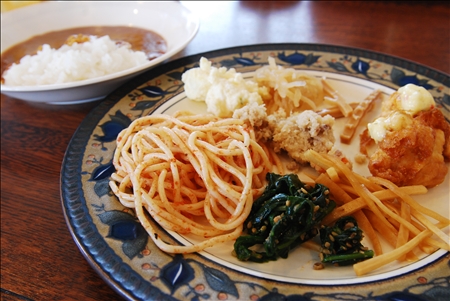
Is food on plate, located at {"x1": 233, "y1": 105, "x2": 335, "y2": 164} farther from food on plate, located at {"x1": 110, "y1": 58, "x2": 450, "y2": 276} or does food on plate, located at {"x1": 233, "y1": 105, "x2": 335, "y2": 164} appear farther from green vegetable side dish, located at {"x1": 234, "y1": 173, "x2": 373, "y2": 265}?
green vegetable side dish, located at {"x1": 234, "y1": 173, "x2": 373, "y2": 265}

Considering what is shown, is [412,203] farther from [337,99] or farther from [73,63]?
[73,63]

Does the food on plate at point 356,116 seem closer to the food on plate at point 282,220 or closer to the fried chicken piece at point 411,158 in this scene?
the fried chicken piece at point 411,158

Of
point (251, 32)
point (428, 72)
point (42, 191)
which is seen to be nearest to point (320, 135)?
point (428, 72)

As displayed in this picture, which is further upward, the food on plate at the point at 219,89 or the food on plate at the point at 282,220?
the food on plate at the point at 219,89

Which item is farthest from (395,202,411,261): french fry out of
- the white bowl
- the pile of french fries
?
the white bowl

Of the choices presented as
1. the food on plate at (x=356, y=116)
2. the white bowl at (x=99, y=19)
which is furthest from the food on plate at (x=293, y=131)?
the white bowl at (x=99, y=19)

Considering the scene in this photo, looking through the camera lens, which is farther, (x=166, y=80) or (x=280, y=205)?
(x=166, y=80)

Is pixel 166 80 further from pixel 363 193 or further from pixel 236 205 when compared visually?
pixel 363 193
